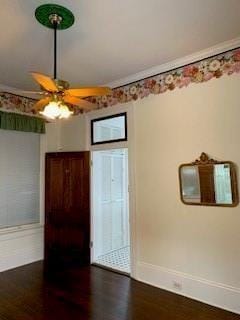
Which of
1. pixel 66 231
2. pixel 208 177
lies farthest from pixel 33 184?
pixel 208 177

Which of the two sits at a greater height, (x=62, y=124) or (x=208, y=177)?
(x=62, y=124)

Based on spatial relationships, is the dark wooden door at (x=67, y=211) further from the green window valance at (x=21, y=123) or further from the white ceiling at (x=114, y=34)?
the white ceiling at (x=114, y=34)

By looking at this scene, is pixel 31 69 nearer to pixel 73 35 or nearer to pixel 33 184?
pixel 73 35

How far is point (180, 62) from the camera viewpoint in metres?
3.27

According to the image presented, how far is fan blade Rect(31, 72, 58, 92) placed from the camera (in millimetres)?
2025

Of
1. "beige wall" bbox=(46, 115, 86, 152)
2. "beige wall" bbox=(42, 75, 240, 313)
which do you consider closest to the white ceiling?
"beige wall" bbox=(42, 75, 240, 313)

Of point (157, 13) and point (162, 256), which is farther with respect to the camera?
point (162, 256)

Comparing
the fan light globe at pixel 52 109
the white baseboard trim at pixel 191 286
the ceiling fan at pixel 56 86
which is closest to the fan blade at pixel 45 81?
the ceiling fan at pixel 56 86

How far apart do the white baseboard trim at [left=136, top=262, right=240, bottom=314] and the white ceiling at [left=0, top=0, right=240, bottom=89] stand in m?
2.70

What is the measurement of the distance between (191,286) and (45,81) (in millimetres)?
2799

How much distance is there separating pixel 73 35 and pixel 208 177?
2.15 meters

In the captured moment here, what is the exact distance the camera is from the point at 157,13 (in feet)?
7.63

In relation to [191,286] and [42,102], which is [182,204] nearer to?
[191,286]

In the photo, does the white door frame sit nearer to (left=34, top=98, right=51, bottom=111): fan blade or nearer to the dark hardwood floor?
the dark hardwood floor
